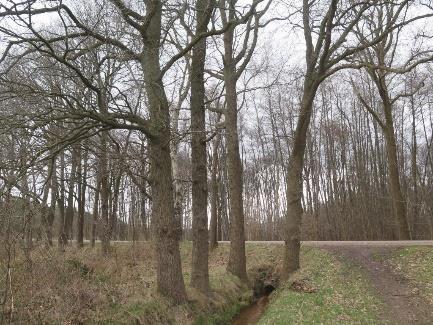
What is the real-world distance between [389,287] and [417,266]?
161 cm

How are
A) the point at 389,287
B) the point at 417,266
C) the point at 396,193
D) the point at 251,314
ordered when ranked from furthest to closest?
the point at 396,193
the point at 251,314
the point at 417,266
the point at 389,287

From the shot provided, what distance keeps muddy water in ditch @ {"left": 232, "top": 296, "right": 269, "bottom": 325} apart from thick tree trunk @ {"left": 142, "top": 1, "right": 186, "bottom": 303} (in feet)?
9.10

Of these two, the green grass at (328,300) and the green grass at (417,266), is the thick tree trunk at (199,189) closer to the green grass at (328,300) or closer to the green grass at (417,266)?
the green grass at (328,300)

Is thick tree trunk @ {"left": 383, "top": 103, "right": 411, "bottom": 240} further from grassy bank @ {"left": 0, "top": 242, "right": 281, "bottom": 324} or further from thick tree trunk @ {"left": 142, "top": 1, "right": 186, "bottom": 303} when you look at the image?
thick tree trunk @ {"left": 142, "top": 1, "right": 186, "bottom": 303}

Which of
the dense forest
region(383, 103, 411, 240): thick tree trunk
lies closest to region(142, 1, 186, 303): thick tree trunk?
the dense forest

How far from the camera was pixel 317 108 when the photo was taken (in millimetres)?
39094

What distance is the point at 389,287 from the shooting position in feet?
40.1

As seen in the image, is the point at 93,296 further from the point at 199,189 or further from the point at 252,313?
the point at 252,313

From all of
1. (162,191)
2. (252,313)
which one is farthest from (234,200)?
(162,191)

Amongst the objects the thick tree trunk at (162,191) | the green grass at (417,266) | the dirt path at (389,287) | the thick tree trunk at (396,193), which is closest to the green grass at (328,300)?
the dirt path at (389,287)

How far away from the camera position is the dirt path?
33.6 ft

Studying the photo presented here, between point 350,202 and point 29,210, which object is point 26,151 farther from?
point 350,202

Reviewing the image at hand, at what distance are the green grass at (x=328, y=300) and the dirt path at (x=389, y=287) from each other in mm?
305

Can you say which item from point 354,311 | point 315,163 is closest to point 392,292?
point 354,311
